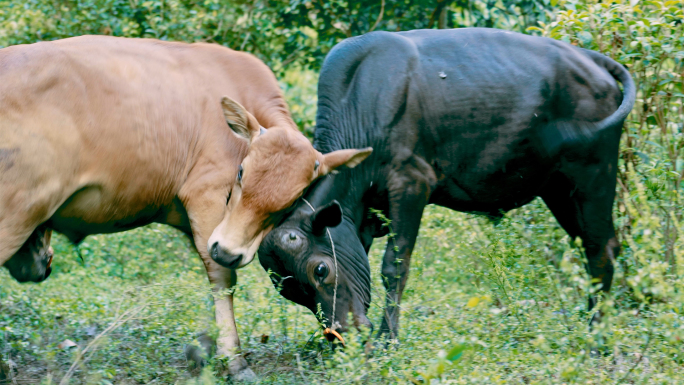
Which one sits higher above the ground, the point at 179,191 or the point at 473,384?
the point at 179,191

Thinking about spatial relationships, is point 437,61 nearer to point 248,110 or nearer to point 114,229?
point 248,110

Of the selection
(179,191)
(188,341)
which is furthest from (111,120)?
(188,341)

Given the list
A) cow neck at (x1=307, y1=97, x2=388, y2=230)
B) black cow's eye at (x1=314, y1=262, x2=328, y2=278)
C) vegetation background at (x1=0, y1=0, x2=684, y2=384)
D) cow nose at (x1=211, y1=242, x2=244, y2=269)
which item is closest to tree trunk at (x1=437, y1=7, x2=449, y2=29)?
vegetation background at (x1=0, y1=0, x2=684, y2=384)

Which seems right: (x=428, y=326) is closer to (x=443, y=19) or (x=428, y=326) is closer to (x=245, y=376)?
(x=245, y=376)

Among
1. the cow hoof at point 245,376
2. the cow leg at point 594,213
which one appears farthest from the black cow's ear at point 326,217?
the cow leg at point 594,213

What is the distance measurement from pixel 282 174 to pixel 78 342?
7.34 feet

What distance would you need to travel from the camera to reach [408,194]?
4820mm

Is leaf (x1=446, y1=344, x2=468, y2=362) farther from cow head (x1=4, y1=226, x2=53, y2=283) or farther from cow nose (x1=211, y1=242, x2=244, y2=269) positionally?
cow head (x1=4, y1=226, x2=53, y2=283)

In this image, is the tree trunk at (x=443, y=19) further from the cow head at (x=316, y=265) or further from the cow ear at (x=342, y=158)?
the cow head at (x=316, y=265)

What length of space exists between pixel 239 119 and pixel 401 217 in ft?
4.18

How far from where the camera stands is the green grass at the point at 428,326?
386cm

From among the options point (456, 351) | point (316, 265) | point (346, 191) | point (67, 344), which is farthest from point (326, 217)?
point (67, 344)

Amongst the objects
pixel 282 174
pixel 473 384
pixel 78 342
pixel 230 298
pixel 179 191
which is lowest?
pixel 78 342

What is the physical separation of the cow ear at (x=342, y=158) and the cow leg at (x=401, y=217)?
406 mm
